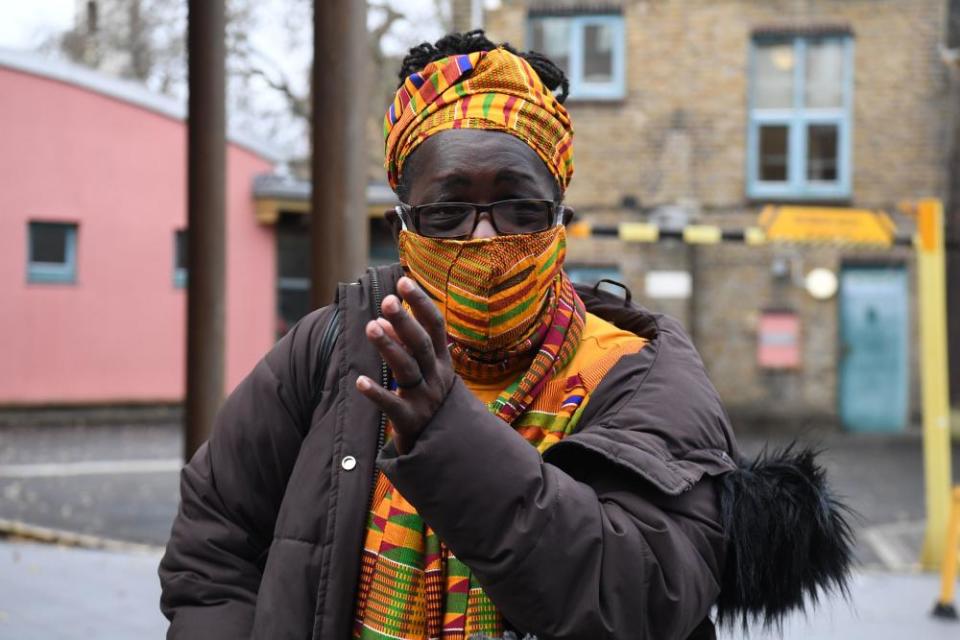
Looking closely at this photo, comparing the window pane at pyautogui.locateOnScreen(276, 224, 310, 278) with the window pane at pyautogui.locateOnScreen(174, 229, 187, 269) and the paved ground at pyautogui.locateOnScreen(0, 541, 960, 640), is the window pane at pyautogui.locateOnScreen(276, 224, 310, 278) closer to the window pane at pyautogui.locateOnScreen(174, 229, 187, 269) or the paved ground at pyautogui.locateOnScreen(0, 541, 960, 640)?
the window pane at pyautogui.locateOnScreen(174, 229, 187, 269)

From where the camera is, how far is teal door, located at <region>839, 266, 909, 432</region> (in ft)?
56.8

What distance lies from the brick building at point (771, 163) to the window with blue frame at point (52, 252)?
7.67 metres

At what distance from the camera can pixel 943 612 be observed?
22.4 feet

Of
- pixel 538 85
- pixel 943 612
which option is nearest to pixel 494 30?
pixel 943 612

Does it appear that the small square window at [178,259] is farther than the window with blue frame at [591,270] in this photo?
Yes

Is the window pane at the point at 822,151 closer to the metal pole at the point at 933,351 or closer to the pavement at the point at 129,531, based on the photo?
the pavement at the point at 129,531

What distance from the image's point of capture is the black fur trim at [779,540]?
1778mm

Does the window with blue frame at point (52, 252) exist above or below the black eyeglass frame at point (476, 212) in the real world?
above

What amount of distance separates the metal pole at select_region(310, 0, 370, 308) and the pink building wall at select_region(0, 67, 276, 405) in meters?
14.0

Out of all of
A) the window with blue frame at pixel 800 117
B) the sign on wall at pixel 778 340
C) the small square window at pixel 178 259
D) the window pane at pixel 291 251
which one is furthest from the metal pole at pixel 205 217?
the window pane at pixel 291 251

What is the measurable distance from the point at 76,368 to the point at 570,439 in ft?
59.6

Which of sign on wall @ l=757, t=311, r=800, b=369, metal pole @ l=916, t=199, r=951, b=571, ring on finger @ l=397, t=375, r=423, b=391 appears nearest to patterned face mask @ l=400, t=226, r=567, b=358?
ring on finger @ l=397, t=375, r=423, b=391

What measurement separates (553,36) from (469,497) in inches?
670

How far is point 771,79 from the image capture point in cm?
1766
